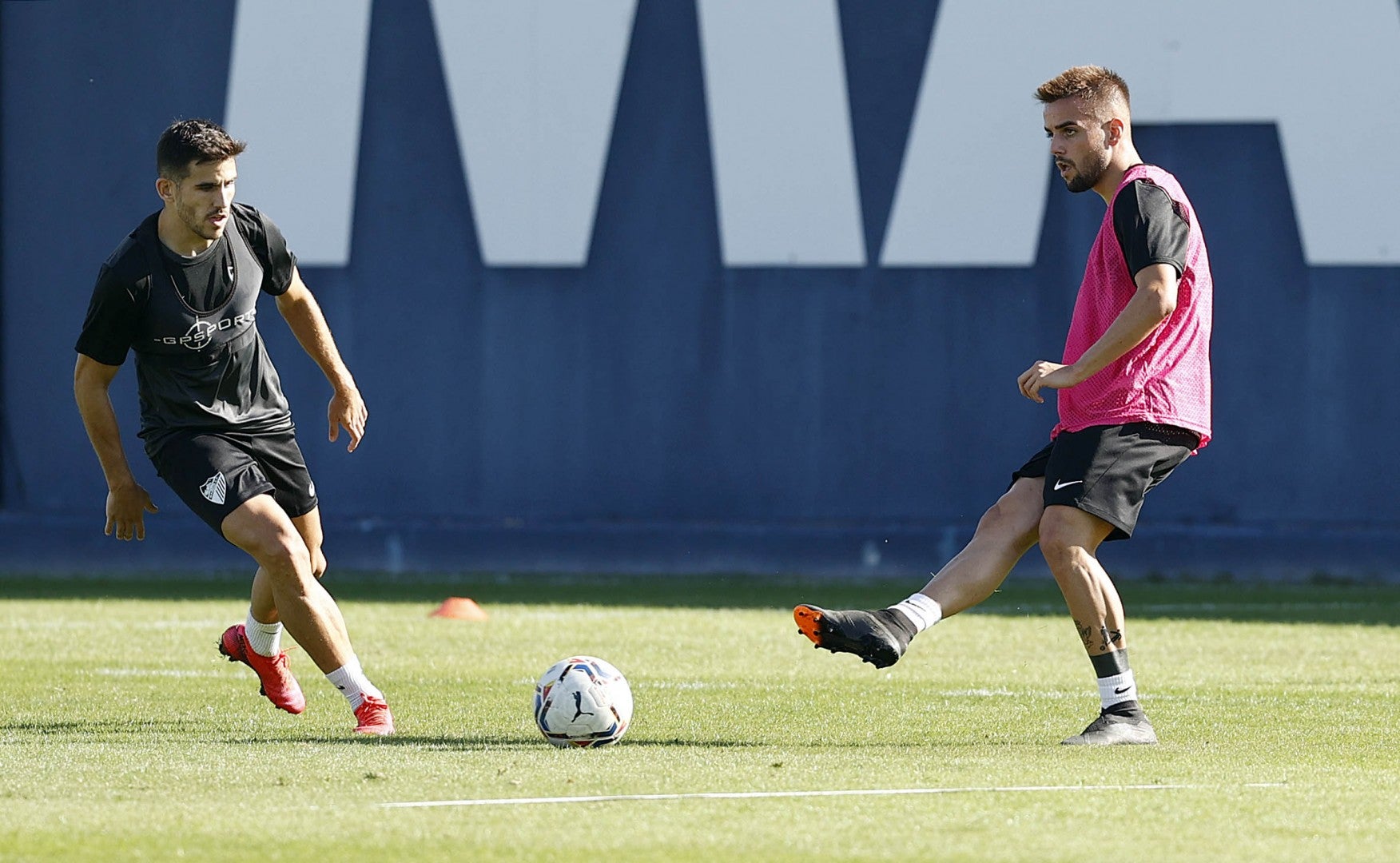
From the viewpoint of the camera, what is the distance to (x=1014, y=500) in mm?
6625

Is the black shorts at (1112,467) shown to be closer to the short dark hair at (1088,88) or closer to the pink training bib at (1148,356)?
the pink training bib at (1148,356)

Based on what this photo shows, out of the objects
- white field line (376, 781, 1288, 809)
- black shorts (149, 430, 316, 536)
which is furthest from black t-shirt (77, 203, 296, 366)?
white field line (376, 781, 1288, 809)

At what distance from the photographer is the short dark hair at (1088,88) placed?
21.0 ft

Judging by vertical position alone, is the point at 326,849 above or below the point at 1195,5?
below

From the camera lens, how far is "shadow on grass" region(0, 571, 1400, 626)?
12789 millimetres

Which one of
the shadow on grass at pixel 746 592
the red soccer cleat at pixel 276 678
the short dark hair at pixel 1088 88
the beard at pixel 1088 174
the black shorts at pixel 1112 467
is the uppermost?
the short dark hair at pixel 1088 88

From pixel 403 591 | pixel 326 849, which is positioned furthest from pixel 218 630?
pixel 326 849

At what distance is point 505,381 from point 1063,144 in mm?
9607

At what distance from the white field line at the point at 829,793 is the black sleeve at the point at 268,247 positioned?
8.51 feet

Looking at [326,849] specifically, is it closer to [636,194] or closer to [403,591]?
[403,591]

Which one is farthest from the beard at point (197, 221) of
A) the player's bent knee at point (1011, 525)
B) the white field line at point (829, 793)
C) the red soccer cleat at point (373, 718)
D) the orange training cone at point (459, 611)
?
the orange training cone at point (459, 611)

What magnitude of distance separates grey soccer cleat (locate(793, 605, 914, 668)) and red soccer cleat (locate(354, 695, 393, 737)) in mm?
1420

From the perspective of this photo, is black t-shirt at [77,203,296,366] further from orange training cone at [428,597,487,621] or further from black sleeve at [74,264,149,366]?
orange training cone at [428,597,487,621]

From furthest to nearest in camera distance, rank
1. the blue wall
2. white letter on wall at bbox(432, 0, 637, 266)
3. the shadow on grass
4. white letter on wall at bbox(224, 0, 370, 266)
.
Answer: white letter on wall at bbox(224, 0, 370, 266) → white letter on wall at bbox(432, 0, 637, 266) → the blue wall → the shadow on grass
